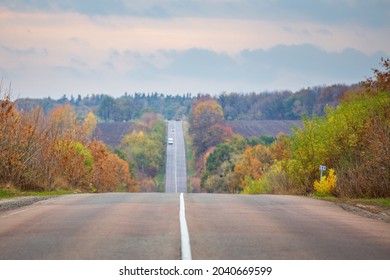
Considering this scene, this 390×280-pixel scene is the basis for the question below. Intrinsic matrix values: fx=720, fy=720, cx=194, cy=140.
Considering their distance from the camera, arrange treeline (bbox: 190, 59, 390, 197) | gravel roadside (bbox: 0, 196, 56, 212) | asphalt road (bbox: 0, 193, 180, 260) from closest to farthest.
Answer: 1. asphalt road (bbox: 0, 193, 180, 260)
2. gravel roadside (bbox: 0, 196, 56, 212)
3. treeline (bbox: 190, 59, 390, 197)

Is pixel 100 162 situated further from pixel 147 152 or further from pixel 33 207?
pixel 147 152

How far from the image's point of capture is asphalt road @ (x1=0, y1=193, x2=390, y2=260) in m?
11.8

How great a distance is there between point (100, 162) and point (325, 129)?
1320 inches

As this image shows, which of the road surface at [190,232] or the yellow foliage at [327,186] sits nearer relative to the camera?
the road surface at [190,232]

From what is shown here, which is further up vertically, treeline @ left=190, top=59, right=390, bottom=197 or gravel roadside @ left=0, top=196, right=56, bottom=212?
treeline @ left=190, top=59, right=390, bottom=197

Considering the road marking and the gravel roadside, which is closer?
the road marking

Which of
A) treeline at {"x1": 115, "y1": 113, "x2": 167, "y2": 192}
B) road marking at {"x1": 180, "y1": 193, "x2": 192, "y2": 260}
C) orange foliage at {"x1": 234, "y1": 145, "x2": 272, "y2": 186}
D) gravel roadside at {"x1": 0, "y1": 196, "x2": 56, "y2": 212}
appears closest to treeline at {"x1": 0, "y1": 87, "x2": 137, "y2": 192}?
gravel roadside at {"x1": 0, "y1": 196, "x2": 56, "y2": 212}

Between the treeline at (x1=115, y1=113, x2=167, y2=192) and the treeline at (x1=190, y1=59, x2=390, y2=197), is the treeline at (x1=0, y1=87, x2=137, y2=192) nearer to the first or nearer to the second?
the treeline at (x1=190, y1=59, x2=390, y2=197)

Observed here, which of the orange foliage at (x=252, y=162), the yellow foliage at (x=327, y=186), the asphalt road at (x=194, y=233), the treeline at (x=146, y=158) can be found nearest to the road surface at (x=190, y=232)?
the asphalt road at (x=194, y=233)

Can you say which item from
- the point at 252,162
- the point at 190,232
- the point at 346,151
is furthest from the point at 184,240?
the point at 252,162

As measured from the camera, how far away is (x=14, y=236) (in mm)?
14070

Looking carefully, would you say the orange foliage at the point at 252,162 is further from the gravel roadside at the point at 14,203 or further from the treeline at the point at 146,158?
the gravel roadside at the point at 14,203

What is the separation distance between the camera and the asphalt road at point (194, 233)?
1184 centimetres
